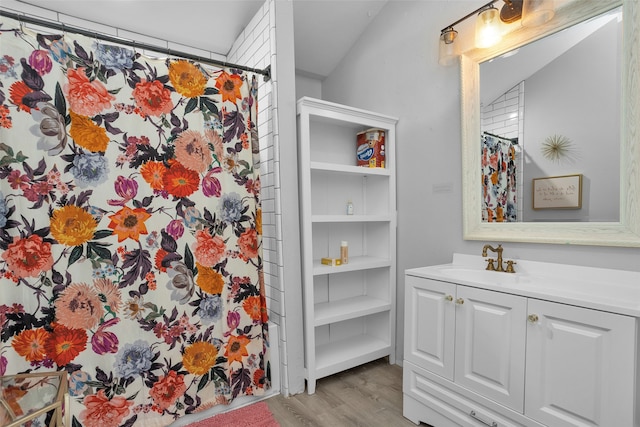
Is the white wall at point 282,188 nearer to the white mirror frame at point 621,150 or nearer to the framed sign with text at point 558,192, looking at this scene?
the white mirror frame at point 621,150

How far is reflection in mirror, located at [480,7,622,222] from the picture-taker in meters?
1.32

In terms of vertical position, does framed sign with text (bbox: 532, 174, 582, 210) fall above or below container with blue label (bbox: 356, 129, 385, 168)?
below

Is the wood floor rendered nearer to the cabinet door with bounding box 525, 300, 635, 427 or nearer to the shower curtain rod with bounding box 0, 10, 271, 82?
the cabinet door with bounding box 525, 300, 635, 427

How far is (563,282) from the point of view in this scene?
1420 millimetres

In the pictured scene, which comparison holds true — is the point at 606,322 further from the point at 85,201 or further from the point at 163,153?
the point at 85,201

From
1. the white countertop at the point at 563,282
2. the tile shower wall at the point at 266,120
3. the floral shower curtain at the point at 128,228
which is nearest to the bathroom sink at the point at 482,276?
the white countertop at the point at 563,282

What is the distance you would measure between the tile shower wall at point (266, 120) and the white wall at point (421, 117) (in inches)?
35.5

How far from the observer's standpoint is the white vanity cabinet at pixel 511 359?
1036mm

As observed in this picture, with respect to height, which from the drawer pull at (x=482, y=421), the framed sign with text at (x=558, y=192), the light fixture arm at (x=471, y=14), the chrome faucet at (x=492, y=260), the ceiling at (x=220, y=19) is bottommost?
the drawer pull at (x=482, y=421)

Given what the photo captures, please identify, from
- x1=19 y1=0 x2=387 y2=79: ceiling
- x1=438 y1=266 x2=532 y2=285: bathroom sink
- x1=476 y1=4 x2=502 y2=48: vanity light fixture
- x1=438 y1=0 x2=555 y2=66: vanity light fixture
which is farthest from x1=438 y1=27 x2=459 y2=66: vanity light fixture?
x1=438 y1=266 x2=532 y2=285: bathroom sink

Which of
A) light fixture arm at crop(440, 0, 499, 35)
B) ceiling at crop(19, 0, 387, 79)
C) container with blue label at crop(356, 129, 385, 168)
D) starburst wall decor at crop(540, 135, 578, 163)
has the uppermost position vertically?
ceiling at crop(19, 0, 387, 79)

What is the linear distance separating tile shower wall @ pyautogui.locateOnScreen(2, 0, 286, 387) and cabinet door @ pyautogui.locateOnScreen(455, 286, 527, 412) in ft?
3.36

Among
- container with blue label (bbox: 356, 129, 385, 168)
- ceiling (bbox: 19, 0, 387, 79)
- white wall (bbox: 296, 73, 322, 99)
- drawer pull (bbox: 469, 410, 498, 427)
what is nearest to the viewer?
drawer pull (bbox: 469, 410, 498, 427)

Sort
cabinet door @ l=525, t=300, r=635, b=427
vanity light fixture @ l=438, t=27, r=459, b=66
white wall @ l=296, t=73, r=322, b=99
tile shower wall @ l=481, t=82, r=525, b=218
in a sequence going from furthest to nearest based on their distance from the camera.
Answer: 1. white wall @ l=296, t=73, r=322, b=99
2. vanity light fixture @ l=438, t=27, r=459, b=66
3. tile shower wall @ l=481, t=82, r=525, b=218
4. cabinet door @ l=525, t=300, r=635, b=427
